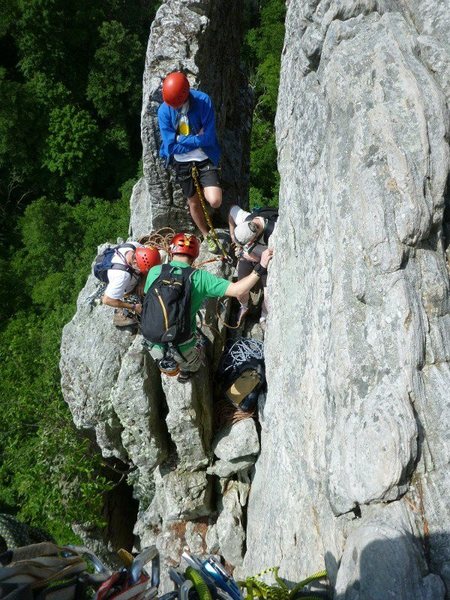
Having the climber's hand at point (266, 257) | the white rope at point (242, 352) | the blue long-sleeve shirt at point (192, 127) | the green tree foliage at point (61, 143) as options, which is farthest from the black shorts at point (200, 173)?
the green tree foliage at point (61, 143)

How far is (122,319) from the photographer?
24.7 feet

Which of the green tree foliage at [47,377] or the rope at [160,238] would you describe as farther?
the green tree foliage at [47,377]

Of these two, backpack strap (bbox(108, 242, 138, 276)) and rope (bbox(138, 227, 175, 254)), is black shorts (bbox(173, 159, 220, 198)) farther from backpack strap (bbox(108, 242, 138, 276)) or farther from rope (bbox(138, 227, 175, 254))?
backpack strap (bbox(108, 242, 138, 276))

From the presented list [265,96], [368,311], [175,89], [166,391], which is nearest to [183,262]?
[166,391]

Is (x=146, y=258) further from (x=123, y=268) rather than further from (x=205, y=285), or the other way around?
(x=205, y=285)

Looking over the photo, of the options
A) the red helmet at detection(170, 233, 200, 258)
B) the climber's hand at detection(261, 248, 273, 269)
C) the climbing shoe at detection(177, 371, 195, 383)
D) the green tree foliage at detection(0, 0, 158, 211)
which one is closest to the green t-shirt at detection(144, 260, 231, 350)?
the red helmet at detection(170, 233, 200, 258)

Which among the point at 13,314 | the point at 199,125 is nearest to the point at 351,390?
the point at 199,125

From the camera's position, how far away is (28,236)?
23.3m

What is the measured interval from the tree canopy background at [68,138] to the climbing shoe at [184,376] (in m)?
11.5

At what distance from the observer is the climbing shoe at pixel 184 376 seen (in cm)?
678

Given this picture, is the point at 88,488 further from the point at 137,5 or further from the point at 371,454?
the point at 137,5

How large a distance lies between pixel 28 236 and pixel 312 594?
2130cm

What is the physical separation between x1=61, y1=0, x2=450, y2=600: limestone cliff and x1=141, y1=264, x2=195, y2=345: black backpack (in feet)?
3.01

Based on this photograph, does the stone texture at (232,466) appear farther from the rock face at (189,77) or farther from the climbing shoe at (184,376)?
the rock face at (189,77)
